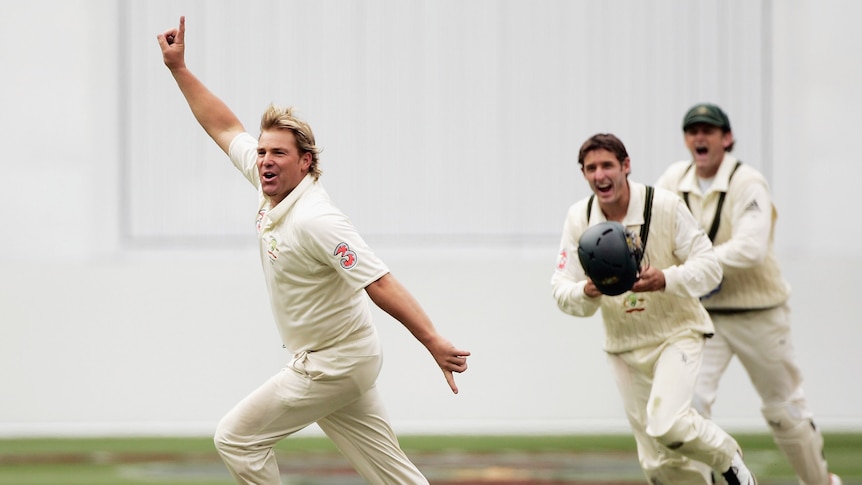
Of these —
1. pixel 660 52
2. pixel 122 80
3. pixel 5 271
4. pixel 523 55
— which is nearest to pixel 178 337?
pixel 5 271

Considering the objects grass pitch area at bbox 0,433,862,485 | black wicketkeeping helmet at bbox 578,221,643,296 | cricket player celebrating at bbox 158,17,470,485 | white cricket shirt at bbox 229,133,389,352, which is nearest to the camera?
white cricket shirt at bbox 229,133,389,352

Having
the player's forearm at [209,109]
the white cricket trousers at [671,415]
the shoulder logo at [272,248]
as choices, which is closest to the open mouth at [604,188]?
the white cricket trousers at [671,415]

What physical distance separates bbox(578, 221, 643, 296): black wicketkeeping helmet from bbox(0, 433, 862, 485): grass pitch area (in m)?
2.66

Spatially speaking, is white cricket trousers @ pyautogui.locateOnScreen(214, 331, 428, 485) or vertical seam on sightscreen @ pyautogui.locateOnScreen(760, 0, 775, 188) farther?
vertical seam on sightscreen @ pyautogui.locateOnScreen(760, 0, 775, 188)

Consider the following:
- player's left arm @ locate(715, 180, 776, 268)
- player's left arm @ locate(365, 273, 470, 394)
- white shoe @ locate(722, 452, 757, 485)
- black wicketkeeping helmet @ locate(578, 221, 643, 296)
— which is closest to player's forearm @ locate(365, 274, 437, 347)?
player's left arm @ locate(365, 273, 470, 394)

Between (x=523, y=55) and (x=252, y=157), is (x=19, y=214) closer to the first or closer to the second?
(x=523, y=55)

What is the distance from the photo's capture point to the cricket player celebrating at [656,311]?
21.1 feet

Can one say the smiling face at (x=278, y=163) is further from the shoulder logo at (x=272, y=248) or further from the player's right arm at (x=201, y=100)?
the player's right arm at (x=201, y=100)

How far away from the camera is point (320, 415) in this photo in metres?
5.96

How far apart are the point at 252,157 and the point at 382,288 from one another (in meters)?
1.29

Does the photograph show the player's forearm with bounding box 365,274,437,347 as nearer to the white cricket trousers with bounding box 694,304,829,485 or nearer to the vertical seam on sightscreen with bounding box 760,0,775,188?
the white cricket trousers with bounding box 694,304,829,485

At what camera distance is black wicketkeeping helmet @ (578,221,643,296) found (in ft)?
20.2

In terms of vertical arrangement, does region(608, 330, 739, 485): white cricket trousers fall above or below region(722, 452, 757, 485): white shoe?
above

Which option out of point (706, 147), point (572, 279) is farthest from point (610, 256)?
point (706, 147)
